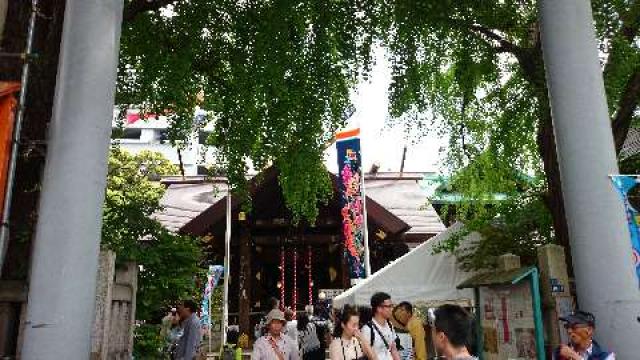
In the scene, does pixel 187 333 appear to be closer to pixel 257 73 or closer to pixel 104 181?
pixel 257 73

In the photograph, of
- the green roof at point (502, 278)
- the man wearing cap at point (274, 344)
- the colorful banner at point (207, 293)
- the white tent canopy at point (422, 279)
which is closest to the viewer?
the green roof at point (502, 278)

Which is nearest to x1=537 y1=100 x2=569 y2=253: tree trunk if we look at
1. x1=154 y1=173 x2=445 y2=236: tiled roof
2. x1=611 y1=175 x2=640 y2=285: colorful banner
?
x1=611 y1=175 x2=640 y2=285: colorful banner

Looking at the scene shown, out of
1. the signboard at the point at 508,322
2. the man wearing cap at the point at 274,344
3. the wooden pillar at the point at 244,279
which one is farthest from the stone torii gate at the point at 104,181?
the wooden pillar at the point at 244,279

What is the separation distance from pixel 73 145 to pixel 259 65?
308 centimetres

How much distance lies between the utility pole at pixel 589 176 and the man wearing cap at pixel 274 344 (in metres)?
3.28

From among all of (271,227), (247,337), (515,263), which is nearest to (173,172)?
(271,227)

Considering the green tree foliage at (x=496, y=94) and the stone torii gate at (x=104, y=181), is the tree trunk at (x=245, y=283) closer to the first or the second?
the green tree foliage at (x=496, y=94)

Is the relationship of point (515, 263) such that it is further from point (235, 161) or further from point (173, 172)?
point (173, 172)

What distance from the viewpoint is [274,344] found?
614 cm

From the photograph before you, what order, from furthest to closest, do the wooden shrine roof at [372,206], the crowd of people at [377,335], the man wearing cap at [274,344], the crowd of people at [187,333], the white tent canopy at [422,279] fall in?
the wooden shrine roof at [372,206], the white tent canopy at [422,279], the crowd of people at [187,333], the man wearing cap at [274,344], the crowd of people at [377,335]

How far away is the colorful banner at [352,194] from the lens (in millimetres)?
14508

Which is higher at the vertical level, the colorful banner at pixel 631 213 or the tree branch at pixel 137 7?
the tree branch at pixel 137 7

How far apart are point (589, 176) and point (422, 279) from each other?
6.05 metres

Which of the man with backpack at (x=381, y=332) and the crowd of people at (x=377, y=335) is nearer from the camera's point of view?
the crowd of people at (x=377, y=335)
